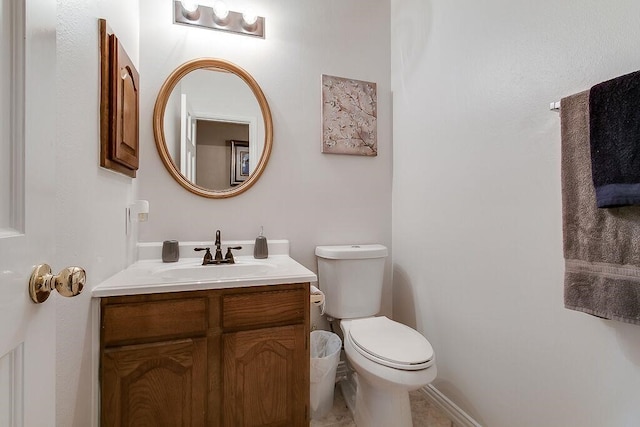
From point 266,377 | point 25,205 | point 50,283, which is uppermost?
point 25,205

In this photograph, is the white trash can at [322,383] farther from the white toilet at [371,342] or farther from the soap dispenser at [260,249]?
the soap dispenser at [260,249]

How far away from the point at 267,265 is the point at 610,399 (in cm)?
138

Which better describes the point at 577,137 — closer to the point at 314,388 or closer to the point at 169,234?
the point at 314,388

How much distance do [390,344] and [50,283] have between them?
4.12ft

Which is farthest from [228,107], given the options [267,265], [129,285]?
[129,285]

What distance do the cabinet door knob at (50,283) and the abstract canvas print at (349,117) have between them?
5.13 feet

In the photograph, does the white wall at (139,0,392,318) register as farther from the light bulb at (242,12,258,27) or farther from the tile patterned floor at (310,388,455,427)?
the tile patterned floor at (310,388,455,427)

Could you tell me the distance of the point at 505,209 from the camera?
130cm

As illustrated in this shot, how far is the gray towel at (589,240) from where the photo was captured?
0.86 m

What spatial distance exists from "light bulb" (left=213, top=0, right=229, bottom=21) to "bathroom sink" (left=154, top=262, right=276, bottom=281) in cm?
140

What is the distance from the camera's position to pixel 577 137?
0.98 meters

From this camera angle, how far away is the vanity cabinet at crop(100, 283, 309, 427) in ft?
3.65

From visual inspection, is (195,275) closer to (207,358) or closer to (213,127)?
(207,358)

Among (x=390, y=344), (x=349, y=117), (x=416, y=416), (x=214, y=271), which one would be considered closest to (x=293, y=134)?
(x=349, y=117)
